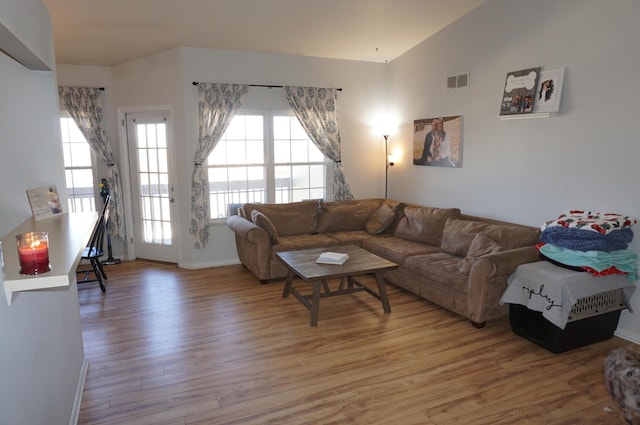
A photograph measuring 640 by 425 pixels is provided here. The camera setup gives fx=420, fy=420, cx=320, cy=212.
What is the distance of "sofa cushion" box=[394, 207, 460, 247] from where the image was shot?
493cm

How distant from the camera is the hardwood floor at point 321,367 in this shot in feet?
8.50

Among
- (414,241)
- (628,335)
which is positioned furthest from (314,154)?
(628,335)

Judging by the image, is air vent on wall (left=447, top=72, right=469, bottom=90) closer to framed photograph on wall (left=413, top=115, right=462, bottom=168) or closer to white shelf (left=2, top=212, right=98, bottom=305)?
framed photograph on wall (left=413, top=115, right=462, bottom=168)

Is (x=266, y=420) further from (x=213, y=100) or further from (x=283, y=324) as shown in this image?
(x=213, y=100)

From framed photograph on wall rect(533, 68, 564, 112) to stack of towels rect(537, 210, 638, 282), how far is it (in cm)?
110

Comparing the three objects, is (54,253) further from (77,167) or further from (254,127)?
(77,167)

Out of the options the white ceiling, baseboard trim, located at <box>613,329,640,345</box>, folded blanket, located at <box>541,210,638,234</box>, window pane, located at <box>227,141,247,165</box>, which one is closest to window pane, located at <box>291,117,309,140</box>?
window pane, located at <box>227,141,247,165</box>

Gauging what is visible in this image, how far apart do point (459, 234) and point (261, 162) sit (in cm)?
286

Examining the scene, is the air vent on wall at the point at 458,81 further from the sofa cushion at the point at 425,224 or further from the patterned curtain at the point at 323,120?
the patterned curtain at the point at 323,120

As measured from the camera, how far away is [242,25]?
15.1 ft

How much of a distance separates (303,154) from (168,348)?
3.50 meters

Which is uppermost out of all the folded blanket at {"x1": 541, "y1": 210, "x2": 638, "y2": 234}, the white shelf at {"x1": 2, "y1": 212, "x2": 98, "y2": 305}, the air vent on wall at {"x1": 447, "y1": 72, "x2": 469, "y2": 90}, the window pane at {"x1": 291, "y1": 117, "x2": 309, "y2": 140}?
the air vent on wall at {"x1": 447, "y1": 72, "x2": 469, "y2": 90}

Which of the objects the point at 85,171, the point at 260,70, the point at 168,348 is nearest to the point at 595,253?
the point at 168,348

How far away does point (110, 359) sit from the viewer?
324cm
